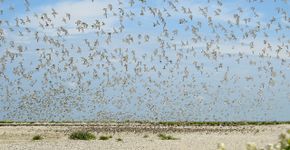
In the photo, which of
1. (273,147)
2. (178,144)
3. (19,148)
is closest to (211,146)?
(178,144)

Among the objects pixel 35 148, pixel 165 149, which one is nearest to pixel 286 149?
pixel 165 149

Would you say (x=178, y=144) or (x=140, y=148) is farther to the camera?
(x=178, y=144)

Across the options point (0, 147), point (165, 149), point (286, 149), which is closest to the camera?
Result: point (286, 149)

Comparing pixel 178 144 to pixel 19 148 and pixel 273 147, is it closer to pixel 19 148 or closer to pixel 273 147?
pixel 19 148

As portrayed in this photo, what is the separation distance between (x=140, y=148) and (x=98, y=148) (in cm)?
239

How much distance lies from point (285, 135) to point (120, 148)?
25.7 metres

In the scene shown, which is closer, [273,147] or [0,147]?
[273,147]

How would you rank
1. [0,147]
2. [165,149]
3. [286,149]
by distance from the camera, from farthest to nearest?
[0,147]
[165,149]
[286,149]

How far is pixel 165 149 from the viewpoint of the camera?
28000 mm

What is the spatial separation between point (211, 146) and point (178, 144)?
213 centimetres

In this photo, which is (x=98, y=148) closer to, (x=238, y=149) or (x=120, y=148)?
(x=120, y=148)

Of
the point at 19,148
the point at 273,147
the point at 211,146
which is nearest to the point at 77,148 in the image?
the point at 19,148

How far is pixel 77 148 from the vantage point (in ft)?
95.1

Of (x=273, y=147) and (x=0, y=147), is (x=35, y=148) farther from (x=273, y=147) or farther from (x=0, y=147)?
(x=273, y=147)
